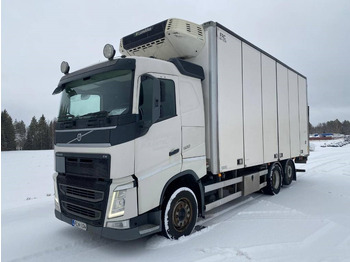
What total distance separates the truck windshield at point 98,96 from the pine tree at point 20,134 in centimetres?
6659

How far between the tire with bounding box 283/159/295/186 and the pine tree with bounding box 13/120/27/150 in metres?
66.3

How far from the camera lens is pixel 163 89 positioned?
4.04 meters

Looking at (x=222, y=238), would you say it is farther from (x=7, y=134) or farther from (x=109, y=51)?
(x=7, y=134)

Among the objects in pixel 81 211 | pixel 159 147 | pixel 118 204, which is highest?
pixel 159 147

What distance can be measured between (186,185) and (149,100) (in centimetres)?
191

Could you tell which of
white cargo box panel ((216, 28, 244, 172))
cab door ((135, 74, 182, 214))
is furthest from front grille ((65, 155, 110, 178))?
white cargo box panel ((216, 28, 244, 172))

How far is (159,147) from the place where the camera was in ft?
13.5

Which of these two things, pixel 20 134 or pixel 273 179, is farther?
pixel 20 134

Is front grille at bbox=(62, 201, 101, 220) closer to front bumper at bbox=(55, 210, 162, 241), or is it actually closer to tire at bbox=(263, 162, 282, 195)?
front bumper at bbox=(55, 210, 162, 241)

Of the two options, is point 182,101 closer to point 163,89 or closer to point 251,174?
point 163,89

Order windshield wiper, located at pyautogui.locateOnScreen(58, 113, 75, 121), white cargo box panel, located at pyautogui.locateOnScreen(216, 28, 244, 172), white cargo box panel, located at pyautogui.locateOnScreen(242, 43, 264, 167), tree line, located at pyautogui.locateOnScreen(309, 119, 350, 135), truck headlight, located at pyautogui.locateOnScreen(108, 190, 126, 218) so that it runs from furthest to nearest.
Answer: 1. tree line, located at pyautogui.locateOnScreen(309, 119, 350, 135)
2. white cargo box panel, located at pyautogui.locateOnScreen(242, 43, 264, 167)
3. white cargo box panel, located at pyautogui.locateOnScreen(216, 28, 244, 172)
4. windshield wiper, located at pyautogui.locateOnScreen(58, 113, 75, 121)
5. truck headlight, located at pyautogui.locateOnScreen(108, 190, 126, 218)

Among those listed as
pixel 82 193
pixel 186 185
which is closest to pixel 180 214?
pixel 186 185

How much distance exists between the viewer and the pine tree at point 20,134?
6328cm

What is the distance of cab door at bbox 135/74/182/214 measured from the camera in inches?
152
